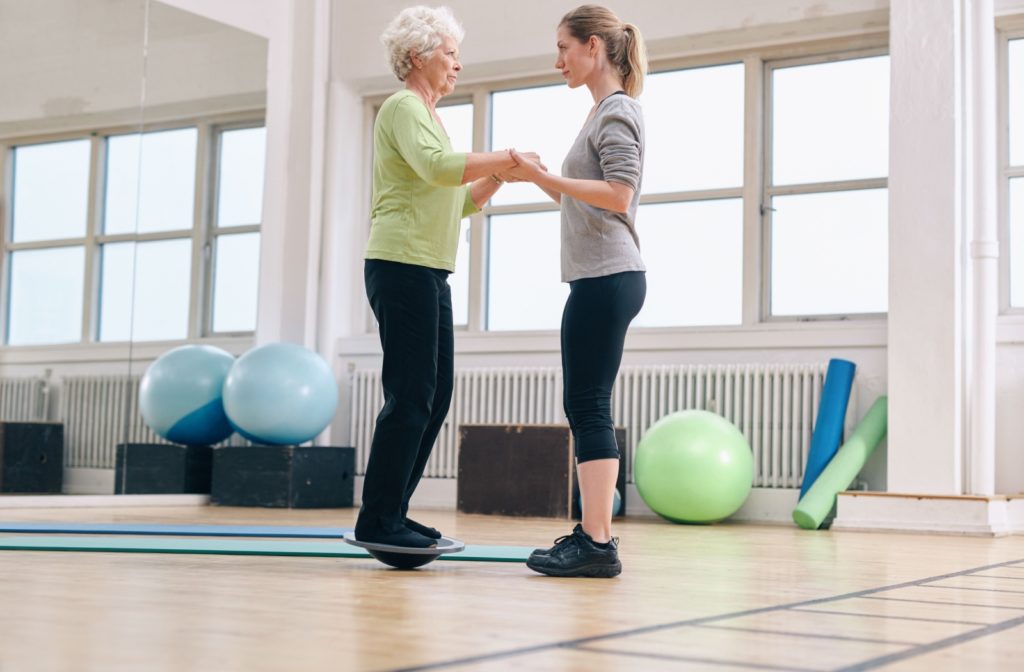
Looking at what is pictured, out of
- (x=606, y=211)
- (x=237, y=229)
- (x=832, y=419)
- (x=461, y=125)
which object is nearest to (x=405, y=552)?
(x=606, y=211)

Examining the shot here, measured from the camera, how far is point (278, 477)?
6309 millimetres

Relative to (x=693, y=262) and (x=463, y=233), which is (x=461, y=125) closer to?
(x=463, y=233)

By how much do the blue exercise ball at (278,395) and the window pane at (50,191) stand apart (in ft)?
3.29

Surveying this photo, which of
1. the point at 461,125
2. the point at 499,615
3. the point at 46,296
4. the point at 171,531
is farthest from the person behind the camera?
the point at 461,125

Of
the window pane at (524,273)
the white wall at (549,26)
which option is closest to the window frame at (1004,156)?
the white wall at (549,26)

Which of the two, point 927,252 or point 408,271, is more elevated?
point 927,252

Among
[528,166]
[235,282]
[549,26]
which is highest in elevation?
[549,26]

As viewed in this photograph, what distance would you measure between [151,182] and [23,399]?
1.37 metres

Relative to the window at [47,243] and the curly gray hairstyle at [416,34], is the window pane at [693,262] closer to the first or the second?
the window at [47,243]

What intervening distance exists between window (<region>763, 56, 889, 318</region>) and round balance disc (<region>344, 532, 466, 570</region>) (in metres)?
3.66

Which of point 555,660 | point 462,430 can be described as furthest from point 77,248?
point 555,660

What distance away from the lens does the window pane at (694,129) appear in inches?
255

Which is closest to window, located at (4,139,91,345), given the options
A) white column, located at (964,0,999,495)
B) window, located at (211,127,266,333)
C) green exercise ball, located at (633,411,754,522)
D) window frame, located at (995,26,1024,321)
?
window, located at (211,127,266,333)

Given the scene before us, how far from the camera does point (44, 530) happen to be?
13.0 feet
